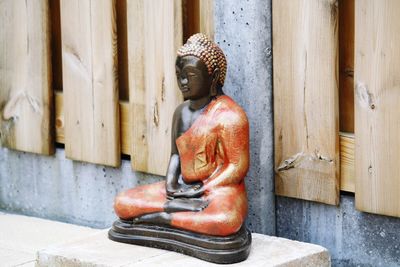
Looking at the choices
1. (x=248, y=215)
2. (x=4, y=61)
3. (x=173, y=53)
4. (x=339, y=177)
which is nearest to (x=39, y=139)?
(x=4, y=61)

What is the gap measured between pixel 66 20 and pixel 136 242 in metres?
1.64

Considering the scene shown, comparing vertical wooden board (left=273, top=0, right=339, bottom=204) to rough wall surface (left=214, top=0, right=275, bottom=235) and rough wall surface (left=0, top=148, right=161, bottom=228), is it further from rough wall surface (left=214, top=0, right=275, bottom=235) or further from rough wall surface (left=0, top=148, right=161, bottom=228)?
rough wall surface (left=0, top=148, right=161, bottom=228)

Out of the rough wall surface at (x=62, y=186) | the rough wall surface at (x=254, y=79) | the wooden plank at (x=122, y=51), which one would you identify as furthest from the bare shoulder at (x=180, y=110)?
the wooden plank at (x=122, y=51)

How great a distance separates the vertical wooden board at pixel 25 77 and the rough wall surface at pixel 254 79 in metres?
1.39

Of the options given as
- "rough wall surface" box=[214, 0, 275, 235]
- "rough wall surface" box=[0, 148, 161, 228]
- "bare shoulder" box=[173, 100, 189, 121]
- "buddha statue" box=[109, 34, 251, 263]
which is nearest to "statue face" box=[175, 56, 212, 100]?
"buddha statue" box=[109, 34, 251, 263]

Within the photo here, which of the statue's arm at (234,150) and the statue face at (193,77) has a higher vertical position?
the statue face at (193,77)

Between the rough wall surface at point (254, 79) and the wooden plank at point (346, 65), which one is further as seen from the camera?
the rough wall surface at point (254, 79)

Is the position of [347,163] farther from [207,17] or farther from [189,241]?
[207,17]

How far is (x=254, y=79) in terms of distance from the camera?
538cm

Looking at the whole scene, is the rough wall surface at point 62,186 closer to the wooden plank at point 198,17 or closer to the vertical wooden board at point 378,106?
the wooden plank at point 198,17

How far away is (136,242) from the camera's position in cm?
523

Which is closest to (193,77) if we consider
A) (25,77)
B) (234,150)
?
(234,150)

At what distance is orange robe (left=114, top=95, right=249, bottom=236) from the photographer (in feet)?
16.1

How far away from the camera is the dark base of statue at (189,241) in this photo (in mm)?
4875
